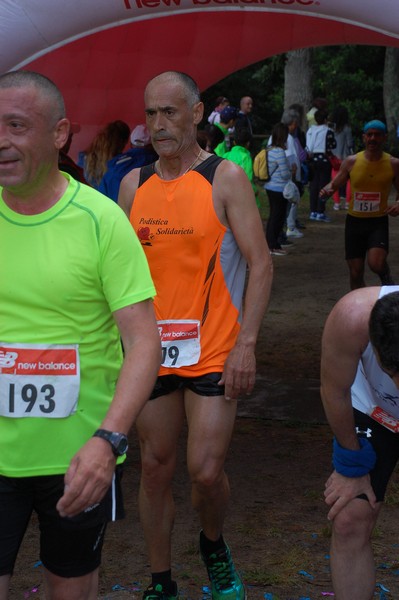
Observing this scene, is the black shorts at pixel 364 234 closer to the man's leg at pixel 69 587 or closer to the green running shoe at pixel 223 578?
the green running shoe at pixel 223 578

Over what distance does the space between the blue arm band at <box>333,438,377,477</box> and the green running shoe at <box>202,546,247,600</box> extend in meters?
0.95

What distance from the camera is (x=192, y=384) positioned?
4.23 m

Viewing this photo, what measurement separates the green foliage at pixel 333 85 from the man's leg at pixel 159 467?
102ft

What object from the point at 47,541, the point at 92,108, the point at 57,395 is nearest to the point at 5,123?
the point at 57,395

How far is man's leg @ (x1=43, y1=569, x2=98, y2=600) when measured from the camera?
3.06 metres

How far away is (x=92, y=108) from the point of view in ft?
25.4

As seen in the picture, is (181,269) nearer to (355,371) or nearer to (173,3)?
(355,371)

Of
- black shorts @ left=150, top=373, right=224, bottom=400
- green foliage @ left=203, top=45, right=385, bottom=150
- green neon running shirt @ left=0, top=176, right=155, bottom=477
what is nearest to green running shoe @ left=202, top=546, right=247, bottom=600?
black shorts @ left=150, top=373, right=224, bottom=400

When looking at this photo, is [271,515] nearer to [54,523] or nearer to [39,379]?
[54,523]

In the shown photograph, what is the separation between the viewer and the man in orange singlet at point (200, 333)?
13.7ft

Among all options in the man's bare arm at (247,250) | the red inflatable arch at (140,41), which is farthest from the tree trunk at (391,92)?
the man's bare arm at (247,250)

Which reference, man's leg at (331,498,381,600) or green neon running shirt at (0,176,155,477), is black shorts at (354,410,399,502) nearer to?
man's leg at (331,498,381,600)

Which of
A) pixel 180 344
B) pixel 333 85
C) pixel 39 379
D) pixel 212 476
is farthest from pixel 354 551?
pixel 333 85

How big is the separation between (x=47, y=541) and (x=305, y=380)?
5062 mm
